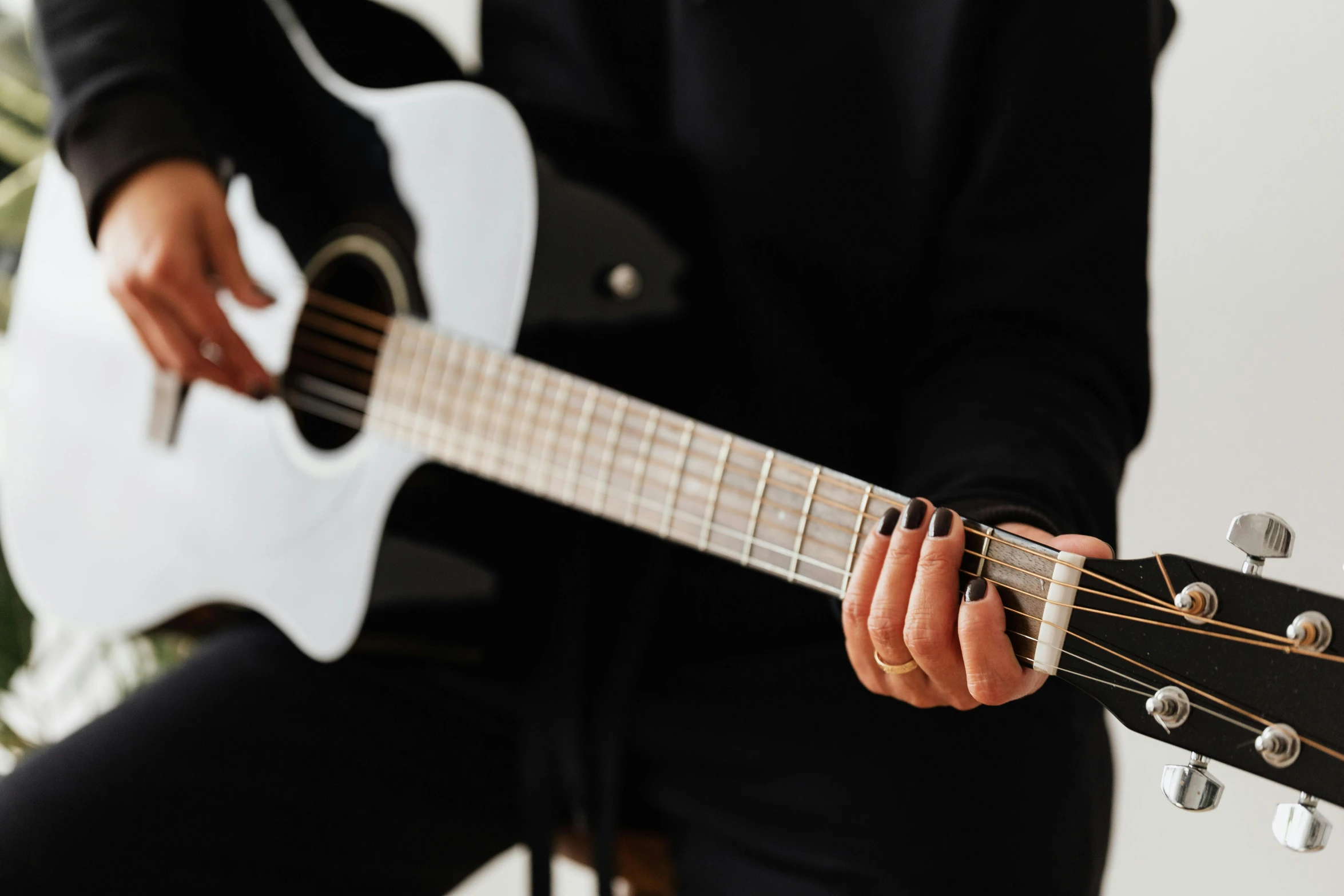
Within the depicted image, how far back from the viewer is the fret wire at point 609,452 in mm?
586

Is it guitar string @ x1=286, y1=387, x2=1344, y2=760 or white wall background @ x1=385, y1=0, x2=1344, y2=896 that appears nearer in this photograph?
guitar string @ x1=286, y1=387, x2=1344, y2=760

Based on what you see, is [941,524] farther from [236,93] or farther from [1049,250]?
[236,93]

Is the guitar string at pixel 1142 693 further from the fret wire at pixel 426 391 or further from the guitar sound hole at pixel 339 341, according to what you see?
the guitar sound hole at pixel 339 341

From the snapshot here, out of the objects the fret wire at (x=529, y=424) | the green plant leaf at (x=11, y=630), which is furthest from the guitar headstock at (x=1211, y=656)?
the green plant leaf at (x=11, y=630)

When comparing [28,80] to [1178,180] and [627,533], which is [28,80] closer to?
[627,533]

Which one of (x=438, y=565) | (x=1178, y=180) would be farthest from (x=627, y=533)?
(x=1178, y=180)

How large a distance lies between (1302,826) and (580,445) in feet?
1.42

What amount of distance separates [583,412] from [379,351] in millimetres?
232

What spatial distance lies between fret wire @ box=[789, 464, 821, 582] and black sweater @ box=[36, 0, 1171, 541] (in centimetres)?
11

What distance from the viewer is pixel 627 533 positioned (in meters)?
0.75

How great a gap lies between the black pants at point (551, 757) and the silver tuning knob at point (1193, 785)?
0.25 metres

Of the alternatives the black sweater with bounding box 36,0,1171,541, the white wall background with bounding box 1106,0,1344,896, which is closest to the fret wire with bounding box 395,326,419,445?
the black sweater with bounding box 36,0,1171,541

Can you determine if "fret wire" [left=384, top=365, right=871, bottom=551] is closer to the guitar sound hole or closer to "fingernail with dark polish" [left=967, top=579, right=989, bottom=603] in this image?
"fingernail with dark polish" [left=967, top=579, right=989, bottom=603]

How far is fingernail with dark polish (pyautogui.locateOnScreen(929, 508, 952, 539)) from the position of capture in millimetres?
432
